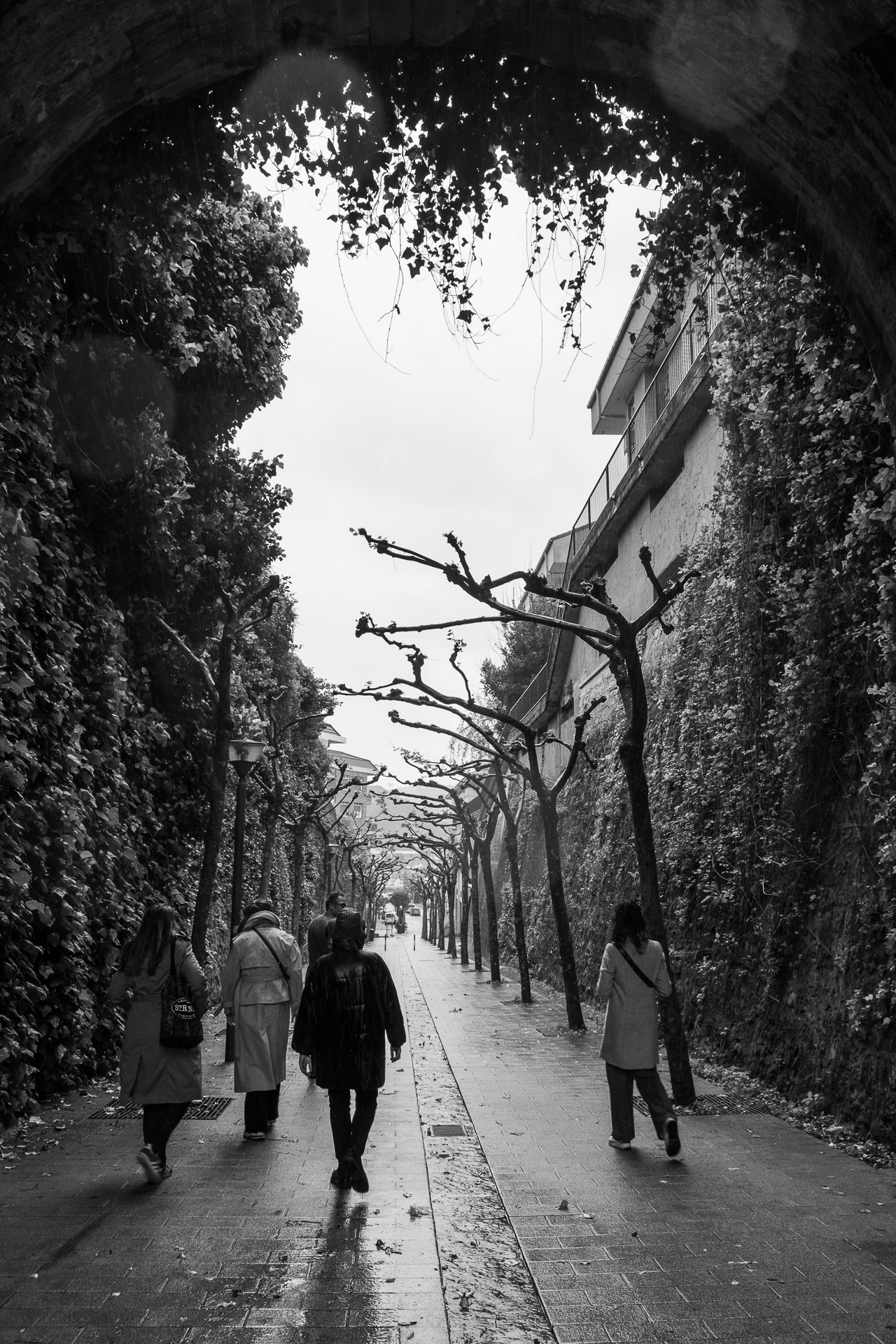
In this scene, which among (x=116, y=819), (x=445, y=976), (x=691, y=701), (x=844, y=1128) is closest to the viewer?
(x=844, y=1128)

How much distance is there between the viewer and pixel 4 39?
399 cm

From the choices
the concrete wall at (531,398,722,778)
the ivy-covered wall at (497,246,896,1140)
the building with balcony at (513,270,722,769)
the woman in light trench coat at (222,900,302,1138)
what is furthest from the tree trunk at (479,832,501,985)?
the woman in light trench coat at (222,900,302,1138)

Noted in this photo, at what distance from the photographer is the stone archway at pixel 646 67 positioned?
4070 millimetres

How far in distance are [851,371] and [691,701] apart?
7.02 meters

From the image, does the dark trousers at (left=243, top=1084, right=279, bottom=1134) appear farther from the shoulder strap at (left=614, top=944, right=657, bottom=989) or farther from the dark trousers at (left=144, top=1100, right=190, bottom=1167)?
the shoulder strap at (left=614, top=944, right=657, bottom=989)

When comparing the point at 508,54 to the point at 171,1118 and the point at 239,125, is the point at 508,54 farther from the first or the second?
the point at 171,1118

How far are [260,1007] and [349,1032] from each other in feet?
6.40

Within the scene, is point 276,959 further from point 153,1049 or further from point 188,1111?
point 188,1111

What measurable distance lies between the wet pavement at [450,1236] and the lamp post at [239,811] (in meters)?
3.40

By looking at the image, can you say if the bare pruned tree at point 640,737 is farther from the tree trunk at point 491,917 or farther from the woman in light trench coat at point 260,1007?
the tree trunk at point 491,917

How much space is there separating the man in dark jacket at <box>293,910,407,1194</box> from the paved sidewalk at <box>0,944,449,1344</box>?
1.01ft

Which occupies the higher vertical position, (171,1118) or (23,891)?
(23,891)

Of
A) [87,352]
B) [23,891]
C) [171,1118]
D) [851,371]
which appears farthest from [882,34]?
[87,352]

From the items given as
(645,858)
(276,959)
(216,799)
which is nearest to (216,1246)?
(276,959)
